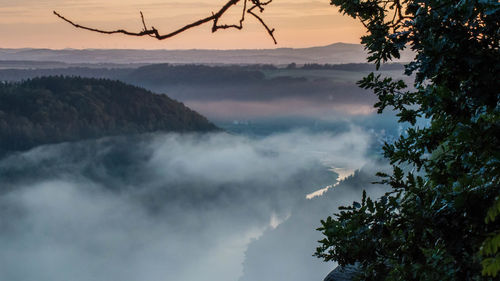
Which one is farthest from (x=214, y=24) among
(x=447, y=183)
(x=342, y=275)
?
(x=342, y=275)

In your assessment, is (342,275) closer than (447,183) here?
No

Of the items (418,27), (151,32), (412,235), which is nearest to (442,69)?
(418,27)

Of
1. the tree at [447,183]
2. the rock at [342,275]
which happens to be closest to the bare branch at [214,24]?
the tree at [447,183]

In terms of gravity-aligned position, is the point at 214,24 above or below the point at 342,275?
above

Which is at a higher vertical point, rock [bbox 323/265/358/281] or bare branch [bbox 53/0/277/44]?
bare branch [bbox 53/0/277/44]

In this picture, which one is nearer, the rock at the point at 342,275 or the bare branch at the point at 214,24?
the bare branch at the point at 214,24

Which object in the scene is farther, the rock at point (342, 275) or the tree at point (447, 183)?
the rock at point (342, 275)

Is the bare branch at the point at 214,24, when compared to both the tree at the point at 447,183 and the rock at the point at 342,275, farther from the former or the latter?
the rock at the point at 342,275

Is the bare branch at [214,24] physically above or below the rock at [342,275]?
above

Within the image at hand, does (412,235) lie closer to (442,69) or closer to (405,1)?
(442,69)

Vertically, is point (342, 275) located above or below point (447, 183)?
below

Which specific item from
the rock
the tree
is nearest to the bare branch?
the tree

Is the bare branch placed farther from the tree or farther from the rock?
the rock

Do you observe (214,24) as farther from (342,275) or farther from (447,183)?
(342,275)
